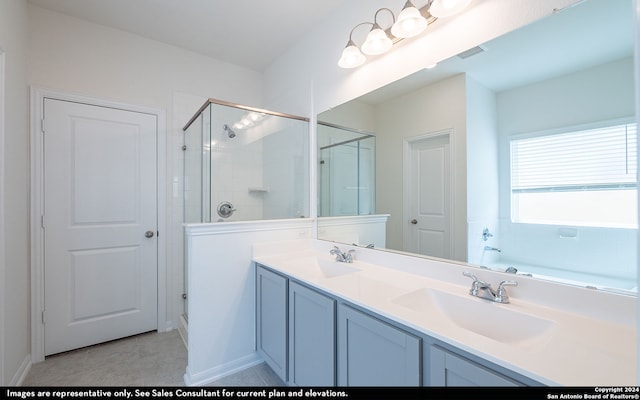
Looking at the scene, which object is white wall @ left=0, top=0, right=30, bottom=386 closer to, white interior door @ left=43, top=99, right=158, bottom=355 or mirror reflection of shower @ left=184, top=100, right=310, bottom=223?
white interior door @ left=43, top=99, right=158, bottom=355

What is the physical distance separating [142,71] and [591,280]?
3469mm

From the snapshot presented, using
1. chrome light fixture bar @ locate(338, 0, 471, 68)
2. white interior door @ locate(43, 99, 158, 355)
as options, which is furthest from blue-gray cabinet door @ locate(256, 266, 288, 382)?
chrome light fixture bar @ locate(338, 0, 471, 68)

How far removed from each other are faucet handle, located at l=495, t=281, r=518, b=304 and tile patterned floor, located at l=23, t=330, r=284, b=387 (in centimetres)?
145

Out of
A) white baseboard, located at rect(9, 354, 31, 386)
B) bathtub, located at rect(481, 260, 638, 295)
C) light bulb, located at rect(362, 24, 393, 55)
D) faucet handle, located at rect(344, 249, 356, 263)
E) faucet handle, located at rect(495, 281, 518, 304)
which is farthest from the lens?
faucet handle, located at rect(344, 249, 356, 263)

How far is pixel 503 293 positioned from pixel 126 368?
2526 mm

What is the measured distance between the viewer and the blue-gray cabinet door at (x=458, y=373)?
75 cm

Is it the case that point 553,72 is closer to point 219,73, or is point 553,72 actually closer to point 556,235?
point 556,235

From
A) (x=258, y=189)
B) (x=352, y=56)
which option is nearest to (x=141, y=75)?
(x=258, y=189)

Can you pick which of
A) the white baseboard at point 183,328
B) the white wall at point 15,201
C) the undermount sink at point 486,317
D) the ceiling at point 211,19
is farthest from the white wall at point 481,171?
the white wall at point 15,201

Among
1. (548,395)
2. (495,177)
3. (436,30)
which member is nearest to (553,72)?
(495,177)

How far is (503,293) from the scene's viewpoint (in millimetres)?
1103

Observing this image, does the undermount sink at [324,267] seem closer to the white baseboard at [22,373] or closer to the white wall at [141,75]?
the white wall at [141,75]

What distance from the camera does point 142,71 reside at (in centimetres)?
250

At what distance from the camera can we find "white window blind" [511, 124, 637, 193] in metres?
0.92
